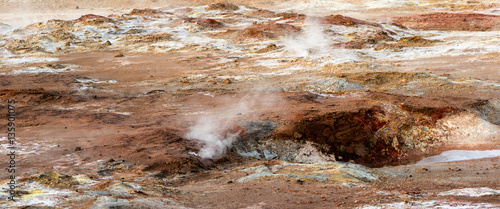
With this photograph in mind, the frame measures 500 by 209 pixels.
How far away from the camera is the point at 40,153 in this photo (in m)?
7.59

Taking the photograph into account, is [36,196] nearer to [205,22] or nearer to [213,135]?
[213,135]

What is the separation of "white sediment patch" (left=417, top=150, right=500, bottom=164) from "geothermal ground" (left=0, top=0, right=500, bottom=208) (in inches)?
1.5

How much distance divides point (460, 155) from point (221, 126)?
4.50 metres

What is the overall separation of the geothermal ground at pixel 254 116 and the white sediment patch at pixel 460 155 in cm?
4

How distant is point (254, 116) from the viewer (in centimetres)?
964

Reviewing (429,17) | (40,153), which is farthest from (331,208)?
(429,17)

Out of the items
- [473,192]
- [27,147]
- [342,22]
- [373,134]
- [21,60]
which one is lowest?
[21,60]

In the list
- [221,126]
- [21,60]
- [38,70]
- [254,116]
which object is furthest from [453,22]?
[21,60]

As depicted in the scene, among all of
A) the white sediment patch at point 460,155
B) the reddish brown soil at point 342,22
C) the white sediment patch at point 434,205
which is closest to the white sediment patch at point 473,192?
the white sediment patch at point 434,205

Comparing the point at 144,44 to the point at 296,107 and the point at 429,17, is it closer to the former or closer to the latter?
the point at 296,107

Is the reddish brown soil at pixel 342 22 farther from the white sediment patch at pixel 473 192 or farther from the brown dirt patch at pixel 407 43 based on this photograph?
the white sediment patch at pixel 473 192

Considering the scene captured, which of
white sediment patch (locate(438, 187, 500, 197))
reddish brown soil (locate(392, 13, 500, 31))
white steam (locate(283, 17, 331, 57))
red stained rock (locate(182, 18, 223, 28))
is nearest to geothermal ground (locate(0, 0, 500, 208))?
white sediment patch (locate(438, 187, 500, 197))

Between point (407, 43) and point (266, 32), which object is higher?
point (266, 32)

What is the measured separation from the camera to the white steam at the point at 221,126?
8.07m
